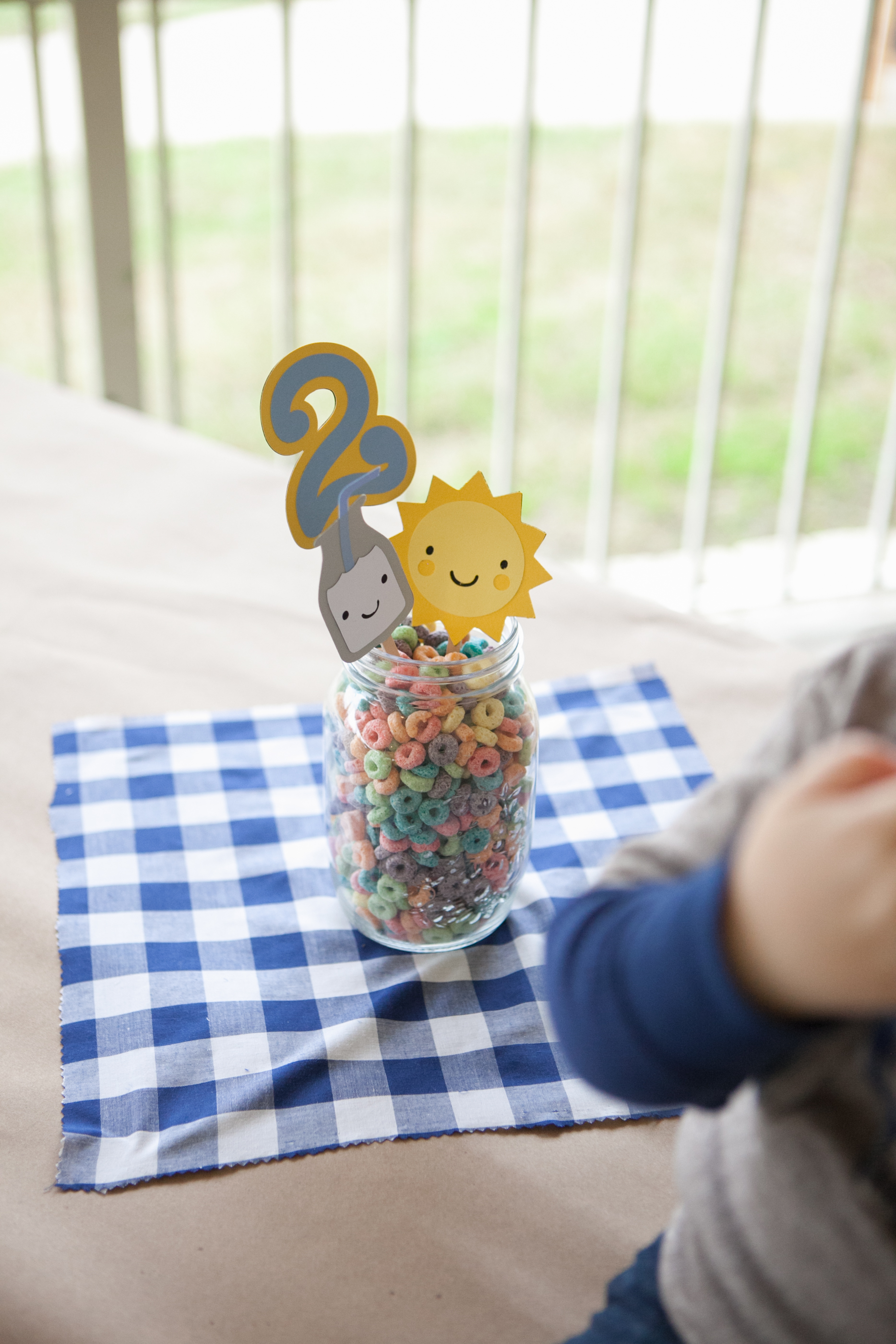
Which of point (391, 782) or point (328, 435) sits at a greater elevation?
point (328, 435)

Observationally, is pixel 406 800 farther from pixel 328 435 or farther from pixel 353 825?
pixel 328 435

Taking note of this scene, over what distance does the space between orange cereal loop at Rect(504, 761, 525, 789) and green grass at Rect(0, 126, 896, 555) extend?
2.24m

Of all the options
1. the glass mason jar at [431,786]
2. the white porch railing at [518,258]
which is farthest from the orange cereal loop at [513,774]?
the white porch railing at [518,258]

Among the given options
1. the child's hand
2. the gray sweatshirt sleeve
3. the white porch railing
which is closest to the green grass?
the white porch railing

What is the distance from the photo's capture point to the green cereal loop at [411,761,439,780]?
69 centimetres

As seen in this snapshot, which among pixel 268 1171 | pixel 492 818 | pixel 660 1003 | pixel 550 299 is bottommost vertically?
pixel 550 299

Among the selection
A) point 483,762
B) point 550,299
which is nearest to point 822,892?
point 483,762

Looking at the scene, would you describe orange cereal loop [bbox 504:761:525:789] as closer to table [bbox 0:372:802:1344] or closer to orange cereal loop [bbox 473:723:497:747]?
orange cereal loop [bbox 473:723:497:747]

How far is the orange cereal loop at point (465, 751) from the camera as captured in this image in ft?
2.27

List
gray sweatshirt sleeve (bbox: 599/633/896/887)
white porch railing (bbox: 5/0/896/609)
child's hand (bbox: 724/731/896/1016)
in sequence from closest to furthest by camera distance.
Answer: child's hand (bbox: 724/731/896/1016) < gray sweatshirt sleeve (bbox: 599/633/896/887) < white porch railing (bbox: 5/0/896/609)

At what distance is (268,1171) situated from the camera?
646 millimetres

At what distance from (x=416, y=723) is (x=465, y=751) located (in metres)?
0.03

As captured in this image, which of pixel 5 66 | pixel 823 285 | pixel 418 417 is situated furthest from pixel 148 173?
pixel 823 285

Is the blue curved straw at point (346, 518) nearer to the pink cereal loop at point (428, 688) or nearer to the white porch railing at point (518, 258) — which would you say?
the pink cereal loop at point (428, 688)
